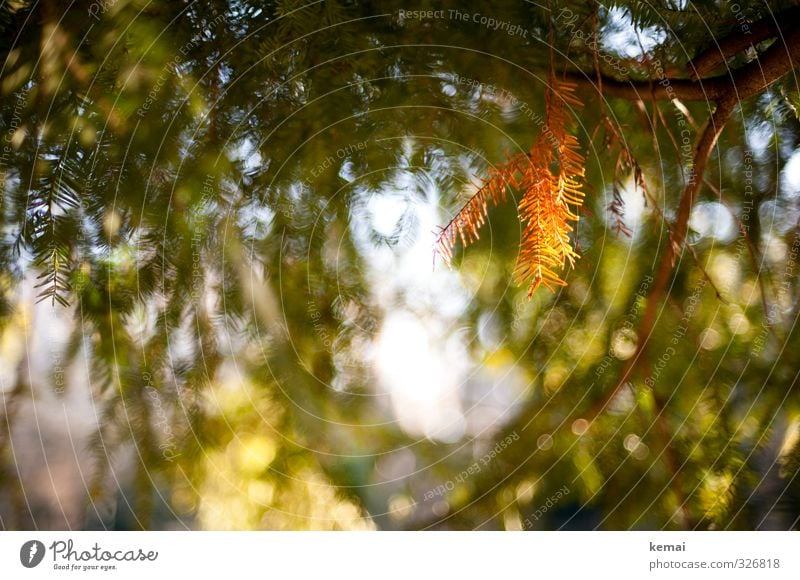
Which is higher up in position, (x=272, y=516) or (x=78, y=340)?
(x=78, y=340)

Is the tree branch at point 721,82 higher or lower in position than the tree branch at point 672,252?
higher

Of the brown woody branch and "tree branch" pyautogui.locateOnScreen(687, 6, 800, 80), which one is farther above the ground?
"tree branch" pyautogui.locateOnScreen(687, 6, 800, 80)

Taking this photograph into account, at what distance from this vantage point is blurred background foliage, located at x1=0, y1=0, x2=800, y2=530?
1.71ft

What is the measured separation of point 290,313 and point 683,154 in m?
0.38

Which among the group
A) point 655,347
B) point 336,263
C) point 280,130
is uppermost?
point 280,130

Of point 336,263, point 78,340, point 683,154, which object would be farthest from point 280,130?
point 683,154

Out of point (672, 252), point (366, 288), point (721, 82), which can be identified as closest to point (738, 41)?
point (721, 82)

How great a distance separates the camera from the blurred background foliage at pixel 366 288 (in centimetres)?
52

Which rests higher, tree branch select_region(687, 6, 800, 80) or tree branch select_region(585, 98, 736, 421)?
tree branch select_region(687, 6, 800, 80)

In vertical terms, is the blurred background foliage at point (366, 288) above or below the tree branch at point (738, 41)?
below

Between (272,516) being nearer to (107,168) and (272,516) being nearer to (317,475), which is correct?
(317,475)

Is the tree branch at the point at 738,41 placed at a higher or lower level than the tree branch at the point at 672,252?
higher

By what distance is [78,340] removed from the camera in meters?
0.53

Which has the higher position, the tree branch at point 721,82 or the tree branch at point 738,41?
the tree branch at point 738,41
